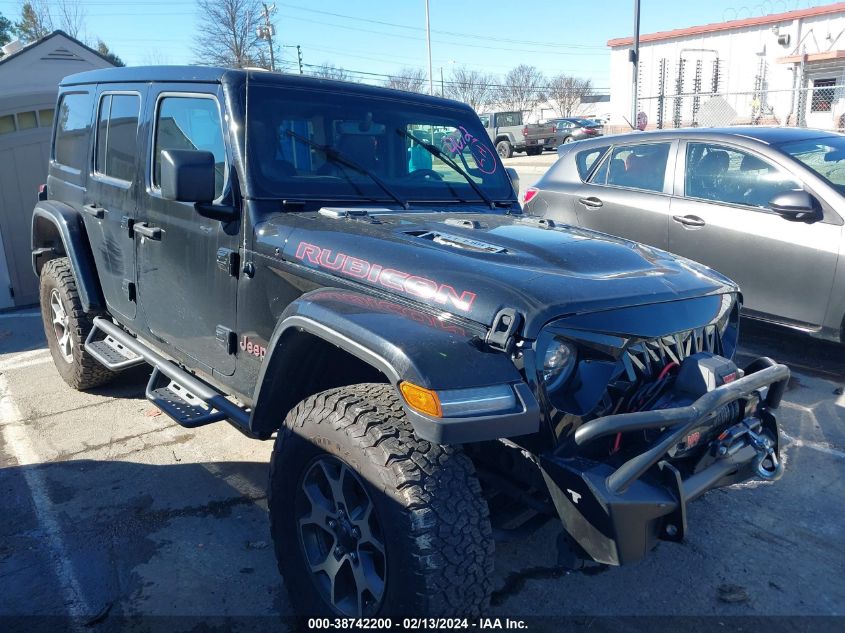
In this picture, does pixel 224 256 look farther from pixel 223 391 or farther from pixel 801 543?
pixel 801 543

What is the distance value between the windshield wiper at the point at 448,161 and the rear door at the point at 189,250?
3.05 ft

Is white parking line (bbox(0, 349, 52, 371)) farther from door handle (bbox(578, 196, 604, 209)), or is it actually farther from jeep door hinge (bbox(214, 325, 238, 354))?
door handle (bbox(578, 196, 604, 209))

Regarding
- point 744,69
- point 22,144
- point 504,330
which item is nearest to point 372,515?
point 504,330

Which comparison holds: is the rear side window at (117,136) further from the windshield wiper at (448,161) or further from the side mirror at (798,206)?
the side mirror at (798,206)

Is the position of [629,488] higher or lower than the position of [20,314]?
higher

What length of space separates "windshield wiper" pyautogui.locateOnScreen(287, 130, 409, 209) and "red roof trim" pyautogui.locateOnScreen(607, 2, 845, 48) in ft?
76.6

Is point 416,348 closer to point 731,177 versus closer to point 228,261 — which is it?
point 228,261

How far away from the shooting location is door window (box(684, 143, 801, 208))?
5.32 meters

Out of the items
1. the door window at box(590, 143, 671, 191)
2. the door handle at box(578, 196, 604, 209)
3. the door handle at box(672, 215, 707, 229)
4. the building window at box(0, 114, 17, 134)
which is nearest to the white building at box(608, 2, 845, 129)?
the door window at box(590, 143, 671, 191)

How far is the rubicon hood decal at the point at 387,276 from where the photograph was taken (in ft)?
7.89

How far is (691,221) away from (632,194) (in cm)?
65

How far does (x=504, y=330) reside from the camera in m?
2.23

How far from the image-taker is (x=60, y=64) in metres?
7.87

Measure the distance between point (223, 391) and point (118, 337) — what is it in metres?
1.23
